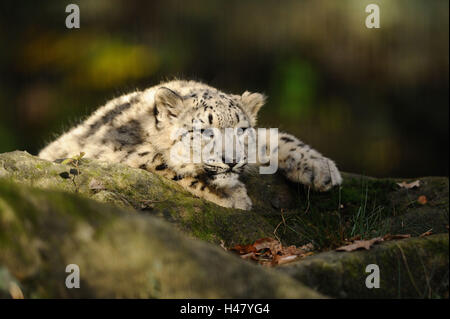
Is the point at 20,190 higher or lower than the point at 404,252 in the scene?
higher

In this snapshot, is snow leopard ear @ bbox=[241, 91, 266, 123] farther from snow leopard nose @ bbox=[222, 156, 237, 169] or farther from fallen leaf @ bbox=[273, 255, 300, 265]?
fallen leaf @ bbox=[273, 255, 300, 265]

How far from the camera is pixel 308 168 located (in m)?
7.05

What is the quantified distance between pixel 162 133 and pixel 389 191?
125 inches

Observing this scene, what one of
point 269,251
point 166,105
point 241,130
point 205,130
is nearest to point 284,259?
point 269,251

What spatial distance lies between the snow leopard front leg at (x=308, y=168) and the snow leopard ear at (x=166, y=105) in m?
1.69

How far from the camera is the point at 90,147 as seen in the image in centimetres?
670

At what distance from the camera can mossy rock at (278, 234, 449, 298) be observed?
3.71 metres

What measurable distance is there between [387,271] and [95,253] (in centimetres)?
210

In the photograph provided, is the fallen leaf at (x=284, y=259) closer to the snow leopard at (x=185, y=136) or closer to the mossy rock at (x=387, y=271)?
the mossy rock at (x=387, y=271)

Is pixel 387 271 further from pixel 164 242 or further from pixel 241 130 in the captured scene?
pixel 241 130

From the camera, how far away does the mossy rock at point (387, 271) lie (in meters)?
3.71

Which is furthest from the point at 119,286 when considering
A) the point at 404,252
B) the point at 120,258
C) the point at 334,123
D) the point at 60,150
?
the point at 334,123
